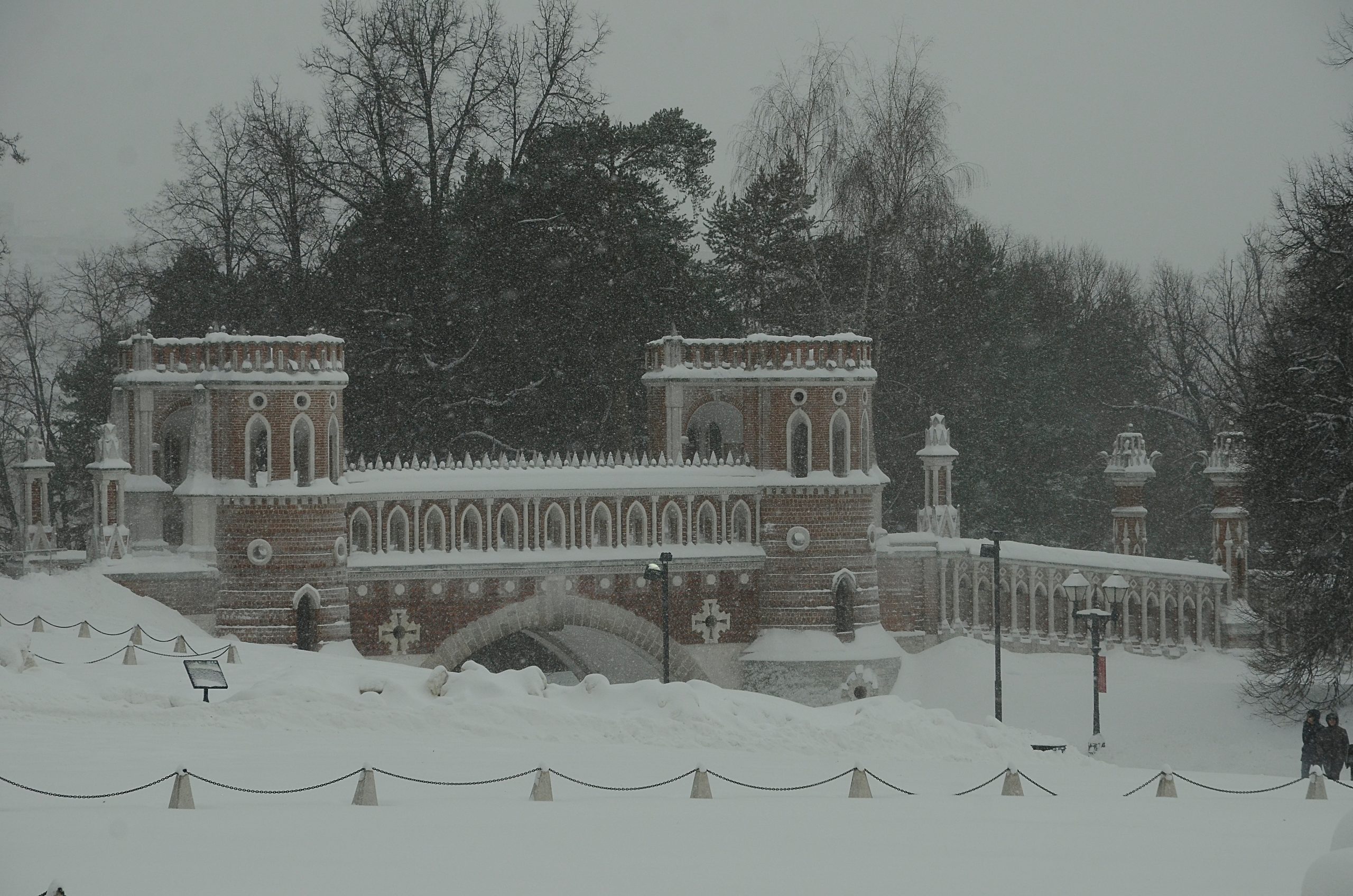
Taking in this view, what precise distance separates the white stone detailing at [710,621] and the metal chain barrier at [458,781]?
1277 centimetres

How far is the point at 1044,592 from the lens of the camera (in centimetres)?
3045

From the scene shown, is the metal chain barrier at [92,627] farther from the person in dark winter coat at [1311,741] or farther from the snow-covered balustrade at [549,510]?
the person in dark winter coat at [1311,741]

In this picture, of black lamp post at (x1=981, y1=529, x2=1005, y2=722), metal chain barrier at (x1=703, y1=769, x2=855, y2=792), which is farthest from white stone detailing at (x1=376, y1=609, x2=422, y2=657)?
metal chain barrier at (x1=703, y1=769, x2=855, y2=792)

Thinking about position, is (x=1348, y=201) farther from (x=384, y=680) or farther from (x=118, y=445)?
(x=118, y=445)

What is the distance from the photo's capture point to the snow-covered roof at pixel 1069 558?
28828 mm

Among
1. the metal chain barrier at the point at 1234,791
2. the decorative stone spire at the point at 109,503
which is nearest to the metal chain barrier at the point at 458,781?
the metal chain barrier at the point at 1234,791

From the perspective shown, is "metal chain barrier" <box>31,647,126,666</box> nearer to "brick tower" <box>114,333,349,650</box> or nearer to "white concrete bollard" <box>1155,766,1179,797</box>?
"brick tower" <box>114,333,349,650</box>

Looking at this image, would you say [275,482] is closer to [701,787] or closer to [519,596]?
[519,596]

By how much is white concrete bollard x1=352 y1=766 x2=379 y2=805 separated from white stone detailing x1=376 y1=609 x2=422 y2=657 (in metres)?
12.9

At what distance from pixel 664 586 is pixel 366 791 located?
12.2 meters

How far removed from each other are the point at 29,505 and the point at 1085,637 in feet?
58.9

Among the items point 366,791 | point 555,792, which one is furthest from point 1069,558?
point 366,791

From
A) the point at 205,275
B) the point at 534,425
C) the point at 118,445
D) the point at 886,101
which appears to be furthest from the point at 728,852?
the point at 205,275

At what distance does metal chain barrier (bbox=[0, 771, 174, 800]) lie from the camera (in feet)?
44.0
